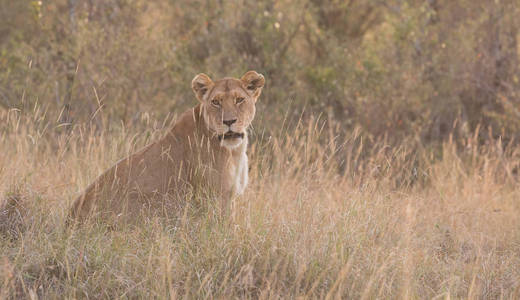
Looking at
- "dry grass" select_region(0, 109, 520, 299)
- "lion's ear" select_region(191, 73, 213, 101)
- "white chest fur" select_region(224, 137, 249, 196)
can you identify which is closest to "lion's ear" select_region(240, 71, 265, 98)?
"lion's ear" select_region(191, 73, 213, 101)

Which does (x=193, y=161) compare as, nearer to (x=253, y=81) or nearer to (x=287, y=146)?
(x=253, y=81)

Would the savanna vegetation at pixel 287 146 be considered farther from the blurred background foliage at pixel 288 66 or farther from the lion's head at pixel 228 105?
the lion's head at pixel 228 105

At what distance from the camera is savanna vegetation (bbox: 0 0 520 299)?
410 cm

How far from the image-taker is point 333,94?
11.3m

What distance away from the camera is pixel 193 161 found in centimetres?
514

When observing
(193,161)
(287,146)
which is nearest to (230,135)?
(193,161)

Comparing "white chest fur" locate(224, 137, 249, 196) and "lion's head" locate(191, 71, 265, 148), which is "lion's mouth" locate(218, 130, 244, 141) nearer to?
"lion's head" locate(191, 71, 265, 148)

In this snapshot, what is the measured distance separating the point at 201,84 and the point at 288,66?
616cm

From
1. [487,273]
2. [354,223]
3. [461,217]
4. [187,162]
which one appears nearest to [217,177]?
[187,162]

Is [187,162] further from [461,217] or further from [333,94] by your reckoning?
[333,94]

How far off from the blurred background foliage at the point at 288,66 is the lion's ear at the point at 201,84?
415 centimetres

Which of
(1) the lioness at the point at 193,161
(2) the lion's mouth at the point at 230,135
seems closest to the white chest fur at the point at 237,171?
(1) the lioness at the point at 193,161

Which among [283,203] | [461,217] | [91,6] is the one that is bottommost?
[461,217]

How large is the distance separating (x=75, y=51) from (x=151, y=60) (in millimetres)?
1291
